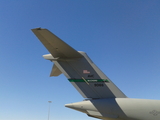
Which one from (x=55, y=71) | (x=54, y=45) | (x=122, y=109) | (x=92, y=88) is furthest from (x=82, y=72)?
(x=122, y=109)

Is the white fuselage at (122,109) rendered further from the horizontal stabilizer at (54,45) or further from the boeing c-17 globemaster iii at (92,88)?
the horizontal stabilizer at (54,45)

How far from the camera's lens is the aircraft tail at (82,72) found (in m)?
5.28

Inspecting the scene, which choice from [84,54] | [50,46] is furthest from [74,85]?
[50,46]

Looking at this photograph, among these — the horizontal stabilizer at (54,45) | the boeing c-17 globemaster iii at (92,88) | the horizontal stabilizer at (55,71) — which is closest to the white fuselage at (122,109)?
the boeing c-17 globemaster iii at (92,88)

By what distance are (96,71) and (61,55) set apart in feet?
4.47

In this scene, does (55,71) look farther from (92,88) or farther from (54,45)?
(92,88)

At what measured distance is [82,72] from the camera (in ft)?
18.1

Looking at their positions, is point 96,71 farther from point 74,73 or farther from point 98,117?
point 98,117

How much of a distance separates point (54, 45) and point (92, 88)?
195 centimetres

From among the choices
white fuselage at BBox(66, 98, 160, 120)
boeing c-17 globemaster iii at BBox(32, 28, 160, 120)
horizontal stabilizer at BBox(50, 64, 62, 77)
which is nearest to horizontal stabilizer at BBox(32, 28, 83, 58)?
boeing c-17 globemaster iii at BBox(32, 28, 160, 120)

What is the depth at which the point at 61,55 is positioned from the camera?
215 inches

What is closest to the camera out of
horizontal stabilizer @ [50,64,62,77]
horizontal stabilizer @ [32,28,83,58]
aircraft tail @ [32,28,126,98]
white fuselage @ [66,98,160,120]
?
horizontal stabilizer @ [32,28,83,58]

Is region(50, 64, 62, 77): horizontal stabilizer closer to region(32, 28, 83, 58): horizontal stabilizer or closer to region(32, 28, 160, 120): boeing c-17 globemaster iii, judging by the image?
region(32, 28, 160, 120): boeing c-17 globemaster iii

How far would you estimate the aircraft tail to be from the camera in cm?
Result: 528
